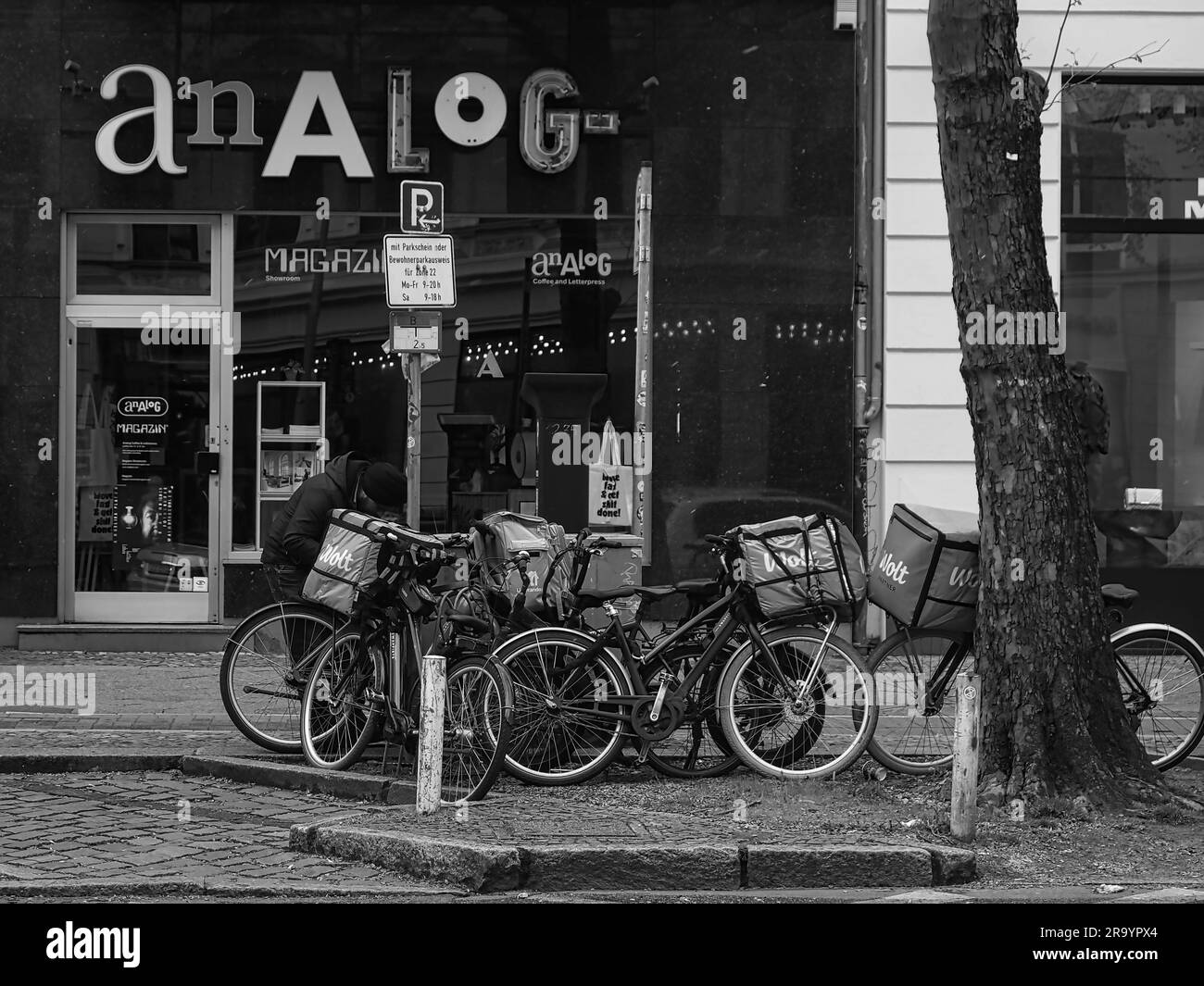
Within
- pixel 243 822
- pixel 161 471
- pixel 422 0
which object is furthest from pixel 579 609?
pixel 422 0

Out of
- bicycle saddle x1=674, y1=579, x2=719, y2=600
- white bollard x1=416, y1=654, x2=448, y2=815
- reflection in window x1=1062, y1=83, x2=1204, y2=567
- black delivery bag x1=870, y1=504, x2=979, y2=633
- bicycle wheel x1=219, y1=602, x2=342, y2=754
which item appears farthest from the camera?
reflection in window x1=1062, y1=83, x2=1204, y2=567

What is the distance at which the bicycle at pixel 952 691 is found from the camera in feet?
25.2

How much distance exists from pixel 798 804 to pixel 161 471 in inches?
291

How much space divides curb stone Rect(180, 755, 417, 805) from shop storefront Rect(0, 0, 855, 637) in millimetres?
4840

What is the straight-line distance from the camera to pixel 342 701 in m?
7.77

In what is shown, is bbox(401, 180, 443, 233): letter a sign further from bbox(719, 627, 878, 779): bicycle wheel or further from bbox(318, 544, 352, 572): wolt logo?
bbox(719, 627, 878, 779): bicycle wheel

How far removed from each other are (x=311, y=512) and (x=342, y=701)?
120 cm

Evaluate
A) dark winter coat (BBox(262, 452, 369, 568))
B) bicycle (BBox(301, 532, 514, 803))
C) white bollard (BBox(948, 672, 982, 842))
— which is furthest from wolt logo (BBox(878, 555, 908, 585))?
dark winter coat (BBox(262, 452, 369, 568))

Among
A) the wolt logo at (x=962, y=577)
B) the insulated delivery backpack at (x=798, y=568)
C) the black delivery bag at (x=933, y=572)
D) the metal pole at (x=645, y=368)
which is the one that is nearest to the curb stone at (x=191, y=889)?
the insulated delivery backpack at (x=798, y=568)

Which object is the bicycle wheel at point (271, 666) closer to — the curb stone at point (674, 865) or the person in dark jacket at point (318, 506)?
the person in dark jacket at point (318, 506)

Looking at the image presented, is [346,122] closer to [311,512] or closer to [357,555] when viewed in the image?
[311,512]

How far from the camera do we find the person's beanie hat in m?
8.44

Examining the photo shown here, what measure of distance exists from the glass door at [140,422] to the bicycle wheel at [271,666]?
15.4 feet
